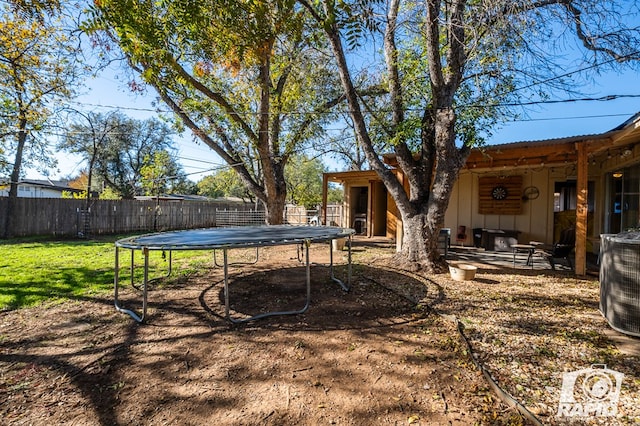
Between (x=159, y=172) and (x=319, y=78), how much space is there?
22.8 feet

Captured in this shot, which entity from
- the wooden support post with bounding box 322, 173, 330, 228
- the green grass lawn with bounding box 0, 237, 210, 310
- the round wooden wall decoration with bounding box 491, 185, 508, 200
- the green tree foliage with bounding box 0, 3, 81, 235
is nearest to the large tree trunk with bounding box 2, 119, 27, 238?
the green grass lawn with bounding box 0, 237, 210, 310

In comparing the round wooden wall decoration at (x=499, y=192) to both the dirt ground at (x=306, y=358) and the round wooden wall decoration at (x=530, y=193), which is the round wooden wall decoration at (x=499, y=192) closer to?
the round wooden wall decoration at (x=530, y=193)

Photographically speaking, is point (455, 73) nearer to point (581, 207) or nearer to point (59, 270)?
point (581, 207)

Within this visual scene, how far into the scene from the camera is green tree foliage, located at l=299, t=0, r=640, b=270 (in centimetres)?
421

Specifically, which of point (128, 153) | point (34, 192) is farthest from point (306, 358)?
point (34, 192)

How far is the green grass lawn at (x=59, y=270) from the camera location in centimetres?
397

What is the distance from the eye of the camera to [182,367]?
2.28m

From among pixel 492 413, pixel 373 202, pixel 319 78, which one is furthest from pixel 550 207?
pixel 492 413

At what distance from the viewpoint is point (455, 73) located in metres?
4.95

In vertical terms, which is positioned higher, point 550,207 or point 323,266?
point 550,207

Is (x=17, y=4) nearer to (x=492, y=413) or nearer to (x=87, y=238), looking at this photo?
(x=492, y=413)
